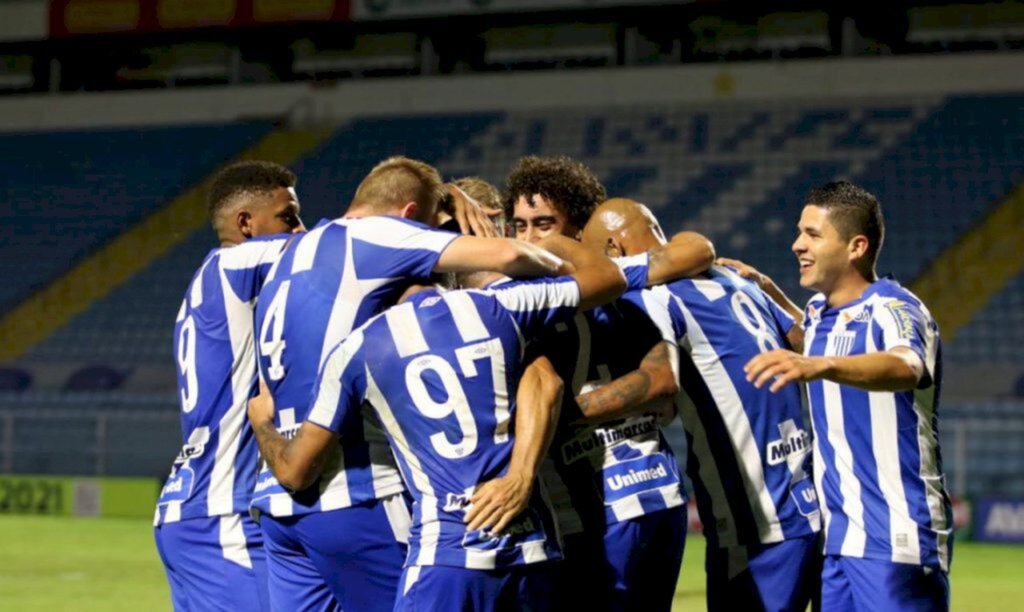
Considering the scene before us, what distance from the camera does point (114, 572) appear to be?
12.7 metres

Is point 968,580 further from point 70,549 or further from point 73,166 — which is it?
point 73,166

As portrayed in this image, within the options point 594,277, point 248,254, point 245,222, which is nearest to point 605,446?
point 594,277

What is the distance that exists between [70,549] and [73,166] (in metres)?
13.1

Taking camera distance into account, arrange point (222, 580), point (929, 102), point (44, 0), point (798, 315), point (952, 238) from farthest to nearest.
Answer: point (44, 0)
point (929, 102)
point (952, 238)
point (798, 315)
point (222, 580)

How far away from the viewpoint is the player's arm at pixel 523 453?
4.03 metres

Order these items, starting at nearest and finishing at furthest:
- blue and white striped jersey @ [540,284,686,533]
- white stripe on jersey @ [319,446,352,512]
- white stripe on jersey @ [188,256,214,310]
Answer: white stripe on jersey @ [319,446,352,512], blue and white striped jersey @ [540,284,686,533], white stripe on jersey @ [188,256,214,310]

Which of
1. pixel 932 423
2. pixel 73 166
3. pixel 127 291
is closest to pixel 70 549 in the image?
pixel 127 291

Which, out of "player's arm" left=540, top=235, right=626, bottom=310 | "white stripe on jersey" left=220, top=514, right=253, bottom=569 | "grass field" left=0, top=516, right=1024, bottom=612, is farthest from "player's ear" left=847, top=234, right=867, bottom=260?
"grass field" left=0, top=516, right=1024, bottom=612

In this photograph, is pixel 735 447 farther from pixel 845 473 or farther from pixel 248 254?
pixel 248 254

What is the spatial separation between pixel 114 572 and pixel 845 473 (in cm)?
892

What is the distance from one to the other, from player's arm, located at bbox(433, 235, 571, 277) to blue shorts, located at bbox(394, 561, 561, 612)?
0.80 m

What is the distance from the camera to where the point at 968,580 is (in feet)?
40.5

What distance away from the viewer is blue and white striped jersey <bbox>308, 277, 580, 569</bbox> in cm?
408

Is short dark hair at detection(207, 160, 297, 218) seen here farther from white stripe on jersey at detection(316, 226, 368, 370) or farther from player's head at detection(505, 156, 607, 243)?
white stripe on jersey at detection(316, 226, 368, 370)
